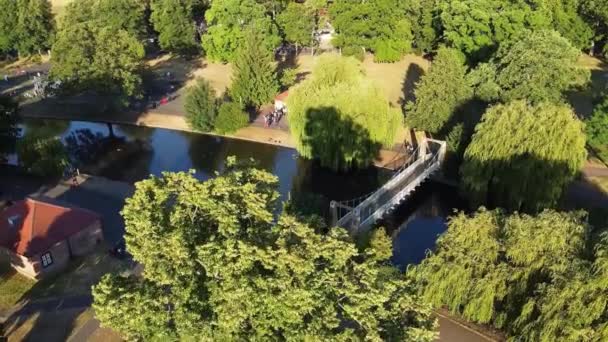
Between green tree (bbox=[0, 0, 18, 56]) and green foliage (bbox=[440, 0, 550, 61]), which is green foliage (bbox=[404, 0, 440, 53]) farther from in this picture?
green tree (bbox=[0, 0, 18, 56])

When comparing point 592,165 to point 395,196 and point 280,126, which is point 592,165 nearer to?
point 395,196

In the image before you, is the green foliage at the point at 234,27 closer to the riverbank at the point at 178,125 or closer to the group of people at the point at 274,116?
the group of people at the point at 274,116

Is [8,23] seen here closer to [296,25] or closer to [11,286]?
[296,25]

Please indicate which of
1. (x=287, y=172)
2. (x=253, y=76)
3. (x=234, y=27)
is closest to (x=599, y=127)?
(x=287, y=172)

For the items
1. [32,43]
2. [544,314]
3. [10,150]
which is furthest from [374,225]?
[32,43]

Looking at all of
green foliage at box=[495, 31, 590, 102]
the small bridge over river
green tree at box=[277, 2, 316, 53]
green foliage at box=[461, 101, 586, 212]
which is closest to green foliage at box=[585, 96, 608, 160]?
green foliage at box=[495, 31, 590, 102]
